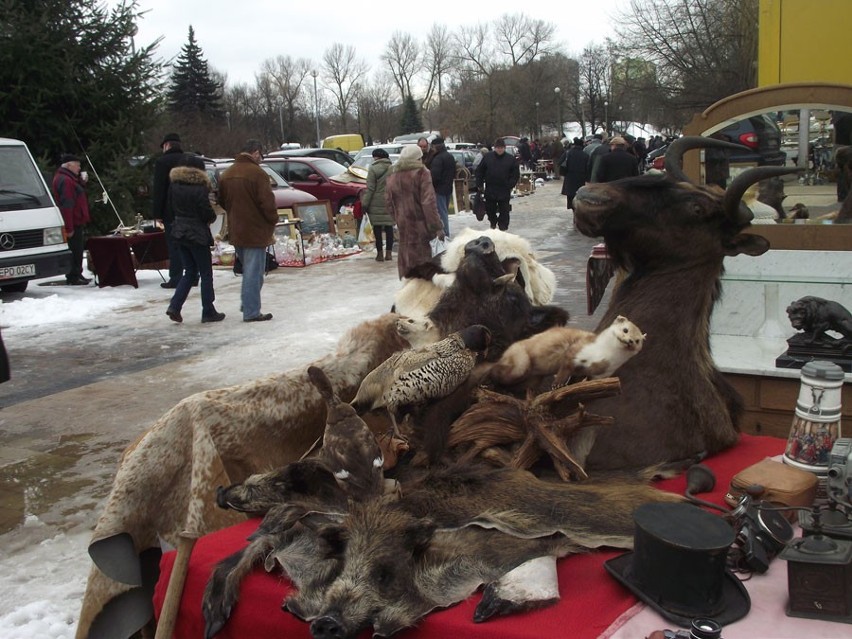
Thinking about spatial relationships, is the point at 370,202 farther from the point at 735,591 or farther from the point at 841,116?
the point at 735,591

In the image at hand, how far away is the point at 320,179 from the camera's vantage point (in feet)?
61.3

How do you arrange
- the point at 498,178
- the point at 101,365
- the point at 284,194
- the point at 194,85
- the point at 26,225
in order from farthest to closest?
the point at 194,85 → the point at 284,194 → the point at 498,178 → the point at 26,225 → the point at 101,365

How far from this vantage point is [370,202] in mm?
13438

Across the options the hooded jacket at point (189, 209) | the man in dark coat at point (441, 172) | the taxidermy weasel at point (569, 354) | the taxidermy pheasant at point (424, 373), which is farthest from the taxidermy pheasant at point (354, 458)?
the man in dark coat at point (441, 172)

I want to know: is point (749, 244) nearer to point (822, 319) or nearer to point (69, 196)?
point (822, 319)

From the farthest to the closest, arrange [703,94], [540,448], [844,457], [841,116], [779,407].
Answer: [703,94] → [841,116] → [779,407] → [540,448] → [844,457]

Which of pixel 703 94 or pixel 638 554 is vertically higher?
pixel 703 94

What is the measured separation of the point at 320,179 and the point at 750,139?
14882 millimetres

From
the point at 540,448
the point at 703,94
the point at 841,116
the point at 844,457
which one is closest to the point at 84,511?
the point at 540,448

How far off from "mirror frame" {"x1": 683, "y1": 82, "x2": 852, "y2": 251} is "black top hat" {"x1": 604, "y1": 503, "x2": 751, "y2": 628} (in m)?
2.70

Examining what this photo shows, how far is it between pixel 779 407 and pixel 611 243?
1424mm

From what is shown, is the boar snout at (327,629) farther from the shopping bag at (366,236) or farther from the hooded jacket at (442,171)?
the shopping bag at (366,236)

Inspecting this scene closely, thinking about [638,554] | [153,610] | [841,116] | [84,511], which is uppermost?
[841,116]

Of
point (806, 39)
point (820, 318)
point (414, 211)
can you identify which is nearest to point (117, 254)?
point (414, 211)
